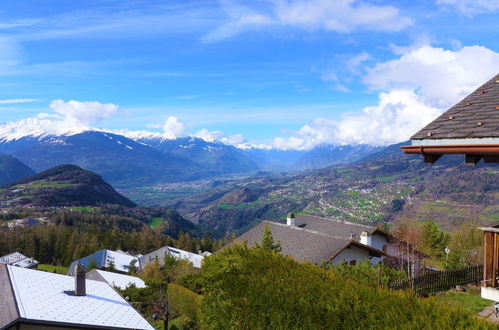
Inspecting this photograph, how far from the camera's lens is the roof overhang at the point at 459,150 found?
177 inches

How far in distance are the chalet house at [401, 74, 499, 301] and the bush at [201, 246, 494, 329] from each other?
999 mm

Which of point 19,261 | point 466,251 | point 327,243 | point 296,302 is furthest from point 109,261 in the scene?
point 296,302

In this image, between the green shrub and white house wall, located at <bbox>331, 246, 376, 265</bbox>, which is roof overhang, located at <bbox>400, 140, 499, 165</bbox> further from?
white house wall, located at <bbox>331, 246, 376, 265</bbox>

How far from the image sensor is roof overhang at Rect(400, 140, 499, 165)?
4.49 metres

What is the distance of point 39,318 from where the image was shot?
14.1 metres

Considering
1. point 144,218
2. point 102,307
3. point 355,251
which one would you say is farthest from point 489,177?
point 102,307

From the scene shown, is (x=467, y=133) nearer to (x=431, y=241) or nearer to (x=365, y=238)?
(x=365, y=238)

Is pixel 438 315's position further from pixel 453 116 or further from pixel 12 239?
pixel 12 239

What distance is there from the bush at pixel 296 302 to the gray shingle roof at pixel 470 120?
7.82 feet

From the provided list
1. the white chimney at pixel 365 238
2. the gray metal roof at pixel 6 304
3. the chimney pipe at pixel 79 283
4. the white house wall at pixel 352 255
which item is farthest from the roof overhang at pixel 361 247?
the gray metal roof at pixel 6 304

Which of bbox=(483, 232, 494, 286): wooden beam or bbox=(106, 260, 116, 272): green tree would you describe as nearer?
bbox=(483, 232, 494, 286): wooden beam

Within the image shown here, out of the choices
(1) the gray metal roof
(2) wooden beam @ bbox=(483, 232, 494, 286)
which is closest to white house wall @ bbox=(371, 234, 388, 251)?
(1) the gray metal roof

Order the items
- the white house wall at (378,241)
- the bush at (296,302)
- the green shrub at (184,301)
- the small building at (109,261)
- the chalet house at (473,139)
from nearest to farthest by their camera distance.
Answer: the chalet house at (473,139)
the bush at (296,302)
the green shrub at (184,301)
the white house wall at (378,241)
the small building at (109,261)

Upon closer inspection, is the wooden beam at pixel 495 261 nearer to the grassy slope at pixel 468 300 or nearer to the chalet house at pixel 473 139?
the chalet house at pixel 473 139
